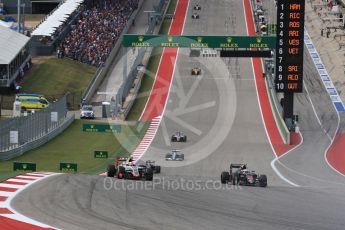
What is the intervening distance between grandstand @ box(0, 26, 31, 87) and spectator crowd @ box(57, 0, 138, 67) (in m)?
6.31

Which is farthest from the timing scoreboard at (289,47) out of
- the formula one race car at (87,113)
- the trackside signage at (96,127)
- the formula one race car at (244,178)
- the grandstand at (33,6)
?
the grandstand at (33,6)

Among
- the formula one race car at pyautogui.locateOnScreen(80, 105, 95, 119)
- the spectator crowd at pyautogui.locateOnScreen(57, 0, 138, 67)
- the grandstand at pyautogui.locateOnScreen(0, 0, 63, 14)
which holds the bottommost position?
the formula one race car at pyautogui.locateOnScreen(80, 105, 95, 119)

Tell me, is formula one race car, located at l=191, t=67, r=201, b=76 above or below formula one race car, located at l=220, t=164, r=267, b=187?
above

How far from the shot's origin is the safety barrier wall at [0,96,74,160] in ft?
156

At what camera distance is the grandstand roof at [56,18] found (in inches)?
3446

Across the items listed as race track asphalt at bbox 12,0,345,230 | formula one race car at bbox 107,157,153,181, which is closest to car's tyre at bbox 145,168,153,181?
formula one race car at bbox 107,157,153,181

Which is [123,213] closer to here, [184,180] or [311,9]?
[184,180]

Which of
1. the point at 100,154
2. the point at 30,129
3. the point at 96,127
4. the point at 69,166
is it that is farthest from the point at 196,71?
the point at 69,166

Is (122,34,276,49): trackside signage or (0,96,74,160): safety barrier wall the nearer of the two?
(0,96,74,160): safety barrier wall

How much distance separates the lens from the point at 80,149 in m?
55.9

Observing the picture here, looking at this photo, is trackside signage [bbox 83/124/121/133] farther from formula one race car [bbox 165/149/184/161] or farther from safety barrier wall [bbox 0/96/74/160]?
formula one race car [bbox 165/149/184/161]

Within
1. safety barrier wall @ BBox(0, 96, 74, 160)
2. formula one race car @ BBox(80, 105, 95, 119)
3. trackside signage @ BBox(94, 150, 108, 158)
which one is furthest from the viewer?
formula one race car @ BBox(80, 105, 95, 119)

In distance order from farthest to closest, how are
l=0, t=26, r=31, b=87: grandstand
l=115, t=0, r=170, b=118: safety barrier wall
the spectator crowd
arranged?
1. the spectator crowd
2. l=115, t=0, r=170, b=118: safety barrier wall
3. l=0, t=26, r=31, b=87: grandstand

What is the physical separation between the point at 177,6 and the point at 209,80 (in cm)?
3772
